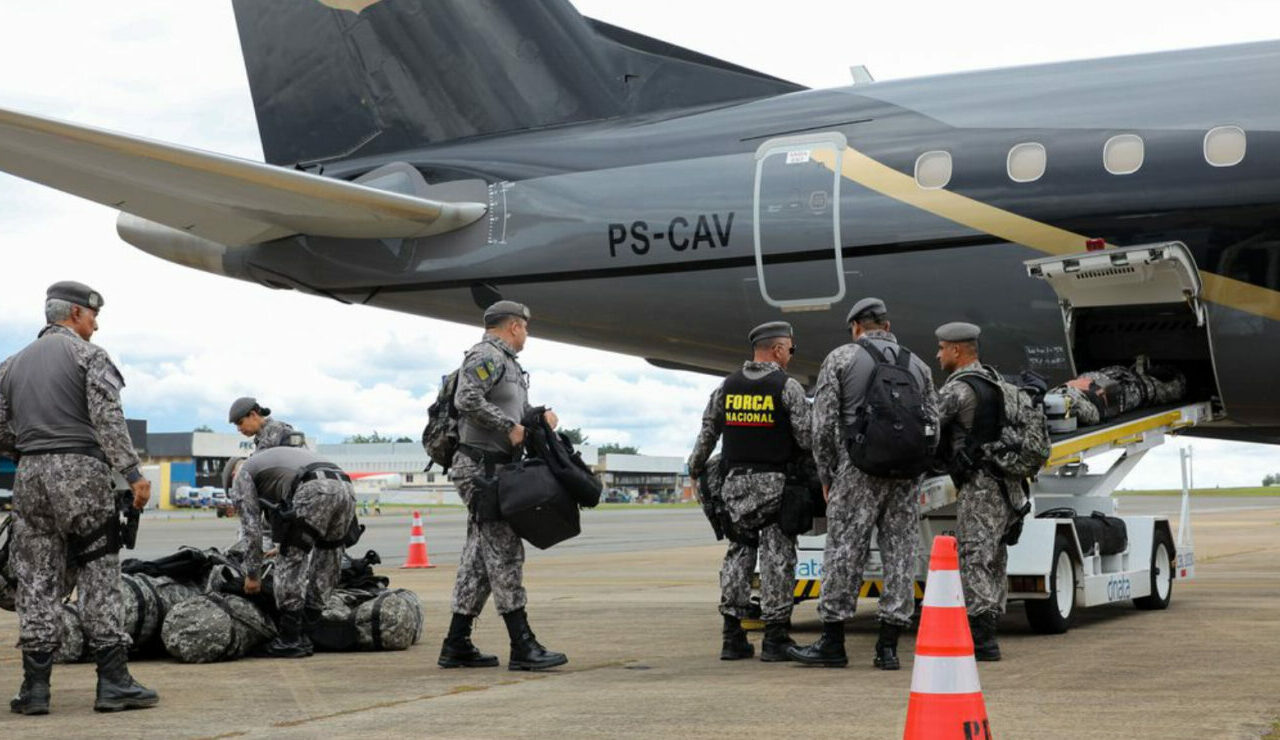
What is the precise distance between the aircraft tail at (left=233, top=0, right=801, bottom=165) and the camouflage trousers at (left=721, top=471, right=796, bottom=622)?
18.0ft

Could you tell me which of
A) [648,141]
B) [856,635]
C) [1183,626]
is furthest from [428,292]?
[1183,626]

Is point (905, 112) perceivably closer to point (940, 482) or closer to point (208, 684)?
point (940, 482)

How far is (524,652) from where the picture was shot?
737 cm

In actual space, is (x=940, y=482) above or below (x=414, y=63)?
below

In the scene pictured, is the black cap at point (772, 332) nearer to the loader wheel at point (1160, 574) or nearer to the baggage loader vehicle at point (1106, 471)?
the baggage loader vehicle at point (1106, 471)

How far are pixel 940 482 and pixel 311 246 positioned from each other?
6.50 m

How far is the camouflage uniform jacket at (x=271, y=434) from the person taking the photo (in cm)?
912

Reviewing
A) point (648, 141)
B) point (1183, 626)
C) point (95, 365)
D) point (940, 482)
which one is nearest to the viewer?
point (95, 365)

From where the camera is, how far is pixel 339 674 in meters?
7.40

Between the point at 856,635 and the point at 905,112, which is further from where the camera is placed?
the point at 905,112

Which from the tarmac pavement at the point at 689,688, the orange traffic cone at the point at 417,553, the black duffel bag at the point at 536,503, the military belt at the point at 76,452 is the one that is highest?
the military belt at the point at 76,452

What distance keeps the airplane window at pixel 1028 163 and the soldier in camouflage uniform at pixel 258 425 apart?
5.42 metres

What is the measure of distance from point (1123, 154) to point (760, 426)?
153 inches

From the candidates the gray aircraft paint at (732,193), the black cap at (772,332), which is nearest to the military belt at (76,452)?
the black cap at (772,332)
